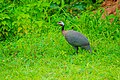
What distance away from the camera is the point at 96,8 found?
12.0 meters

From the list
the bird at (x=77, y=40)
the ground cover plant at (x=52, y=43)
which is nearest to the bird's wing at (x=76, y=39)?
the bird at (x=77, y=40)

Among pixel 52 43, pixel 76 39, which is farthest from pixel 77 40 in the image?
pixel 52 43

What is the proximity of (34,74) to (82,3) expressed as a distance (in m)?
4.51

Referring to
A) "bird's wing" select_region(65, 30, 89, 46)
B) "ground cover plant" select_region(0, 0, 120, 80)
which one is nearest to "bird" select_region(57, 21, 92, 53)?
"bird's wing" select_region(65, 30, 89, 46)

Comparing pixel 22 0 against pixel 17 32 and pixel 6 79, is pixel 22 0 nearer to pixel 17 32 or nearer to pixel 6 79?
pixel 17 32

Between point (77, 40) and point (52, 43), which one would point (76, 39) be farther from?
point (52, 43)

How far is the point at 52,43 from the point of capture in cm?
1022

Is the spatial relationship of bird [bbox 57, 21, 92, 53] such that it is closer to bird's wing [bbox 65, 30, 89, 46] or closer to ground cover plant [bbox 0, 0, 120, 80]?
bird's wing [bbox 65, 30, 89, 46]

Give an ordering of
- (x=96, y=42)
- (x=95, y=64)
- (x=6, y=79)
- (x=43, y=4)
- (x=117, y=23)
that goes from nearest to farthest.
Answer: (x=6, y=79)
(x=95, y=64)
(x=96, y=42)
(x=117, y=23)
(x=43, y=4)

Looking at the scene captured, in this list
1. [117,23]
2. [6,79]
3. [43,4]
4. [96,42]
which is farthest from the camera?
[43,4]

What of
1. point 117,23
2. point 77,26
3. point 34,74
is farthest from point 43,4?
point 34,74

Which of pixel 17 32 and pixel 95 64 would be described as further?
pixel 17 32

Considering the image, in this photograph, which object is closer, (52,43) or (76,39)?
(76,39)

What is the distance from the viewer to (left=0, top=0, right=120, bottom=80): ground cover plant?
27.2 feet
